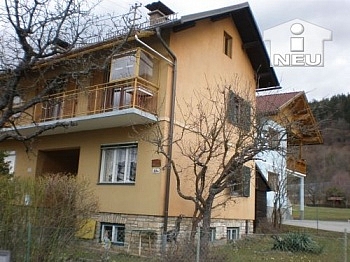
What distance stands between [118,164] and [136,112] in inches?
108

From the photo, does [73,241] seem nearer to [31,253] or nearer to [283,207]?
[31,253]

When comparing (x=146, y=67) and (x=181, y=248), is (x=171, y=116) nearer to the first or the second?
(x=146, y=67)

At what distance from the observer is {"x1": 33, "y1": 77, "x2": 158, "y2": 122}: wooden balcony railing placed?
13.8 meters

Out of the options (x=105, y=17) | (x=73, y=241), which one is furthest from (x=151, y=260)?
(x=105, y=17)

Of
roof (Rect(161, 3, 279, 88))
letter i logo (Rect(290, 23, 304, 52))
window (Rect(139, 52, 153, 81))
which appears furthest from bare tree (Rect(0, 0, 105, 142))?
letter i logo (Rect(290, 23, 304, 52))

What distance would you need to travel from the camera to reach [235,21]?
1902 cm

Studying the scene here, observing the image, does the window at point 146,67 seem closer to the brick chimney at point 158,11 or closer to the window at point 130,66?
the window at point 130,66

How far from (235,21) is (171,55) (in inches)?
233

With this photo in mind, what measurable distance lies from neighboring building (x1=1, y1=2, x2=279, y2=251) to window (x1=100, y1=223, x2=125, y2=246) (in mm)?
37

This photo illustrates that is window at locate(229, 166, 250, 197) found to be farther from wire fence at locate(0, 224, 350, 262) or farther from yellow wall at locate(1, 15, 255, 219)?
wire fence at locate(0, 224, 350, 262)

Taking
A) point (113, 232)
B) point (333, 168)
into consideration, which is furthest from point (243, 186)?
point (333, 168)

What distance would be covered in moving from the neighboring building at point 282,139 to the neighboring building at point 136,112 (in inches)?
64.7

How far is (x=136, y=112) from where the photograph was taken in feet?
43.3

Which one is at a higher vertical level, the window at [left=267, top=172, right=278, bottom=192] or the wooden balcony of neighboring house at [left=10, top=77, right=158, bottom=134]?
the wooden balcony of neighboring house at [left=10, top=77, right=158, bottom=134]
